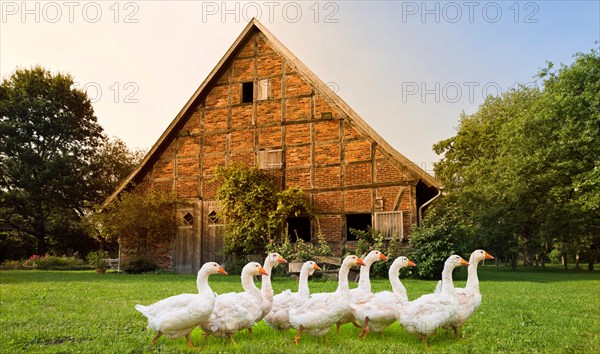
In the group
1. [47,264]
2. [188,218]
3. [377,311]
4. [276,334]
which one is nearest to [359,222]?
[188,218]

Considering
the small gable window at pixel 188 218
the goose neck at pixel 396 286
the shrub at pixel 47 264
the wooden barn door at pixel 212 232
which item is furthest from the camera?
the shrub at pixel 47 264

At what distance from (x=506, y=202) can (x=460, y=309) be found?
81.2ft

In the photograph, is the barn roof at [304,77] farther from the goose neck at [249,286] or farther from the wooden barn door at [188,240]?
the goose neck at [249,286]

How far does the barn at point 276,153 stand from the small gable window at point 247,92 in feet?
0.15

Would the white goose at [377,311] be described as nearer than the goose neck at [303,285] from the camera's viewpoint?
Yes

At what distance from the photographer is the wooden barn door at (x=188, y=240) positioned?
22.1m

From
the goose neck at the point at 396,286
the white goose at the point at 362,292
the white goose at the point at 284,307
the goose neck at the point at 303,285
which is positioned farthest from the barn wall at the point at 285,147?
the white goose at the point at 284,307

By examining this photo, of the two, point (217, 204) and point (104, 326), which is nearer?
point (104, 326)

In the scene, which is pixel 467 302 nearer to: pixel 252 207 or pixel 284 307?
pixel 284 307

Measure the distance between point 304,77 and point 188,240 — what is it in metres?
8.80

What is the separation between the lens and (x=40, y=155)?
35219 mm

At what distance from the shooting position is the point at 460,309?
20.8 ft

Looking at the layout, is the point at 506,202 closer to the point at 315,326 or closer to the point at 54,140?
the point at 315,326

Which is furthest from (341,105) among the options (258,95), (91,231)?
(91,231)
